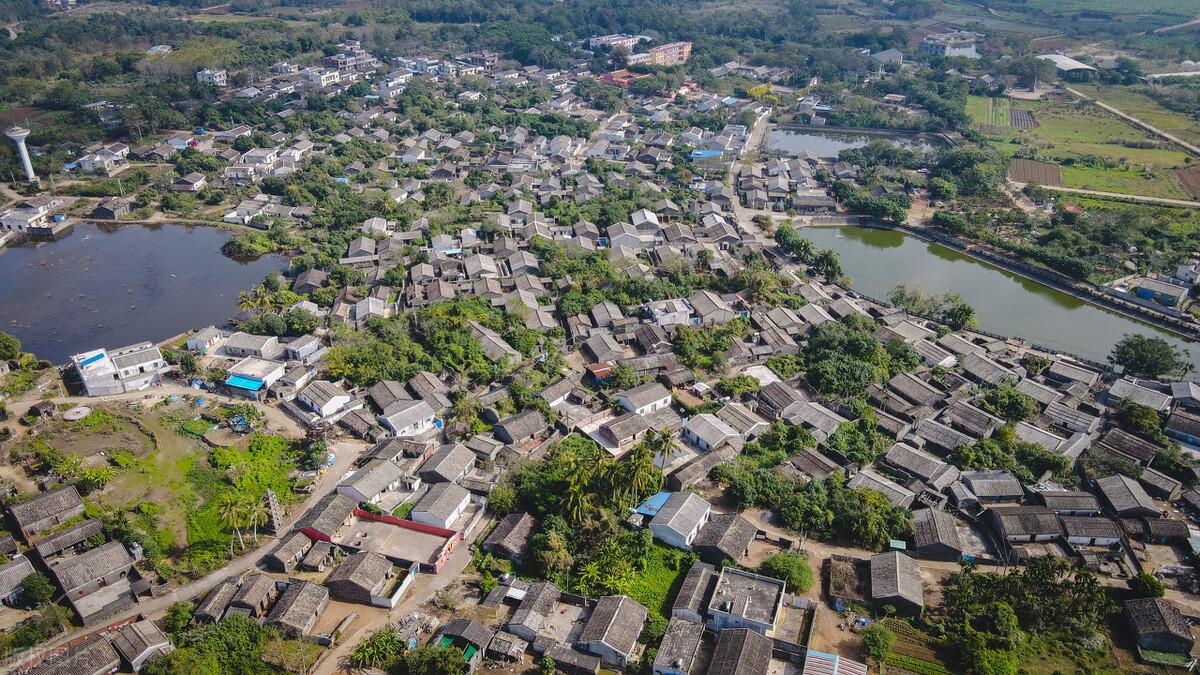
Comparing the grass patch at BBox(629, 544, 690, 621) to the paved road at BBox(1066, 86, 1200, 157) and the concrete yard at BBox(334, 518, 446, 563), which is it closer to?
the concrete yard at BBox(334, 518, 446, 563)

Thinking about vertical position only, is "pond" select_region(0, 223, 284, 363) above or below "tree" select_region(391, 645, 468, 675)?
below

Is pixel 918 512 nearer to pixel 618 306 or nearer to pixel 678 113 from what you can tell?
pixel 618 306

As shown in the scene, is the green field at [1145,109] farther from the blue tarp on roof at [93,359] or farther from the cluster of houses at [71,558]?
the cluster of houses at [71,558]

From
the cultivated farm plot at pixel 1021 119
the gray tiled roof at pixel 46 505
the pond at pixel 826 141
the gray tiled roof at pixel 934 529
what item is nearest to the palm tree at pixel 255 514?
the gray tiled roof at pixel 46 505

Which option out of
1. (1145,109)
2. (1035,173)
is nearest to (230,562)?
(1035,173)

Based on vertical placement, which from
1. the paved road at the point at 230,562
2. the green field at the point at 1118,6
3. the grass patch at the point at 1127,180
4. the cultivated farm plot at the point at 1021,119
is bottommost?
the paved road at the point at 230,562

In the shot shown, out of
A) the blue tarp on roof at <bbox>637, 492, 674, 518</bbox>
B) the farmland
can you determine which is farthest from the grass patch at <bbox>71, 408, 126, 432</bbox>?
the blue tarp on roof at <bbox>637, 492, 674, 518</bbox>

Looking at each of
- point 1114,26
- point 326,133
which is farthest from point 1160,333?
point 1114,26
